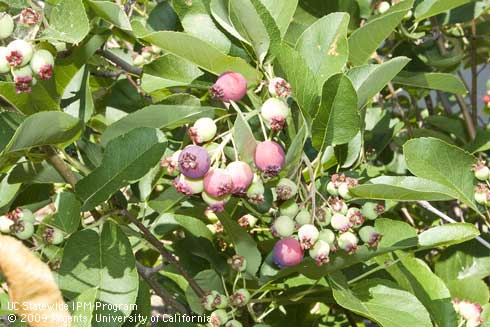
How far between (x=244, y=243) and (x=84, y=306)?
38cm

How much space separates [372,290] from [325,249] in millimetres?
257

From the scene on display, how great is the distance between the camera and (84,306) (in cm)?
108

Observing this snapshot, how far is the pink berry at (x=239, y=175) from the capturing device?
1.06 m

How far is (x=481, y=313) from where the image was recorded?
55.1 inches

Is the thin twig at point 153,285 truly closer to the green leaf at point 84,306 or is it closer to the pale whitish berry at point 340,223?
the green leaf at point 84,306

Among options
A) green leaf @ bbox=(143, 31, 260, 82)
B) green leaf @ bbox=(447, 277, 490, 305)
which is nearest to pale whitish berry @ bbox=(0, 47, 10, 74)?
green leaf @ bbox=(143, 31, 260, 82)

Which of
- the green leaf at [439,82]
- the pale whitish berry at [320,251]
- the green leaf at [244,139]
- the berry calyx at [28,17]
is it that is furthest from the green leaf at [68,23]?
the green leaf at [439,82]

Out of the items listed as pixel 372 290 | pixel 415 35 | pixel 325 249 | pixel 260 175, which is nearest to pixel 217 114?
pixel 260 175

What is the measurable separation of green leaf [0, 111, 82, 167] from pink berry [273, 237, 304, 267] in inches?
15.8

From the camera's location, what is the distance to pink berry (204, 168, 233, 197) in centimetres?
104

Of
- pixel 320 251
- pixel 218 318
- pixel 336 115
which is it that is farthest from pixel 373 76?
pixel 218 318

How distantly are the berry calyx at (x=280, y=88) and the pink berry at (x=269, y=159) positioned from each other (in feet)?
0.27

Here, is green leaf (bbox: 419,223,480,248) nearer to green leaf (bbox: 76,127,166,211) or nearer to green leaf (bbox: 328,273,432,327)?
green leaf (bbox: 328,273,432,327)

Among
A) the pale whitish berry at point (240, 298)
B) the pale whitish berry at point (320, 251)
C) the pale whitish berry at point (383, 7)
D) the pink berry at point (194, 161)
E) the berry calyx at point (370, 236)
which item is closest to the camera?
the pink berry at point (194, 161)
